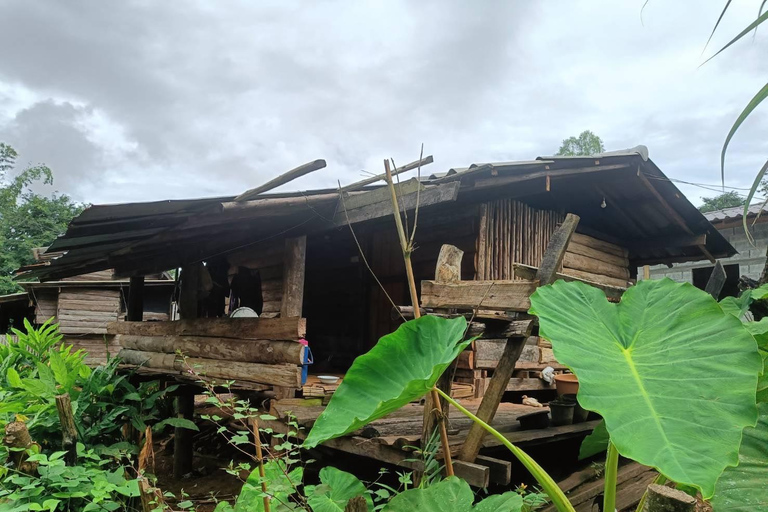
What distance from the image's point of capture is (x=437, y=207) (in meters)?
6.17

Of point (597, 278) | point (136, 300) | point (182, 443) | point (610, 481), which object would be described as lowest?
point (182, 443)

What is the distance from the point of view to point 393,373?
1589 millimetres

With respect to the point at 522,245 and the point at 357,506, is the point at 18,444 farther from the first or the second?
the point at 522,245

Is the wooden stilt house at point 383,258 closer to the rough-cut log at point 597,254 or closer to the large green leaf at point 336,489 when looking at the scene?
the rough-cut log at point 597,254

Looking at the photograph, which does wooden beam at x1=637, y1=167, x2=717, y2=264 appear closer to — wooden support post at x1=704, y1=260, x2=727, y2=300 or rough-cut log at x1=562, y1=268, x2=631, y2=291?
rough-cut log at x1=562, y1=268, x2=631, y2=291

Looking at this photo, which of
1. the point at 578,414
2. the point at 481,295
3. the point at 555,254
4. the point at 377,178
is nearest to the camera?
the point at 555,254

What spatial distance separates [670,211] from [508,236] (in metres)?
2.65

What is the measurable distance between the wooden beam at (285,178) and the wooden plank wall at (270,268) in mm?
2566

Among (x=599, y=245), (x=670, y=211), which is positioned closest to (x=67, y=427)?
(x=599, y=245)

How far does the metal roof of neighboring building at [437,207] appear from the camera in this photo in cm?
405

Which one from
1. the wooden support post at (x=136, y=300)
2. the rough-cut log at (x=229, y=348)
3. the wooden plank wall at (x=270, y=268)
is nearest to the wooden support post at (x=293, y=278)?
A: the rough-cut log at (x=229, y=348)

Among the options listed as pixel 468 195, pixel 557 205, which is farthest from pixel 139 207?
pixel 557 205

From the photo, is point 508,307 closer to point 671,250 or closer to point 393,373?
point 393,373

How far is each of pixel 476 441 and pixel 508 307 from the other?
0.92m
